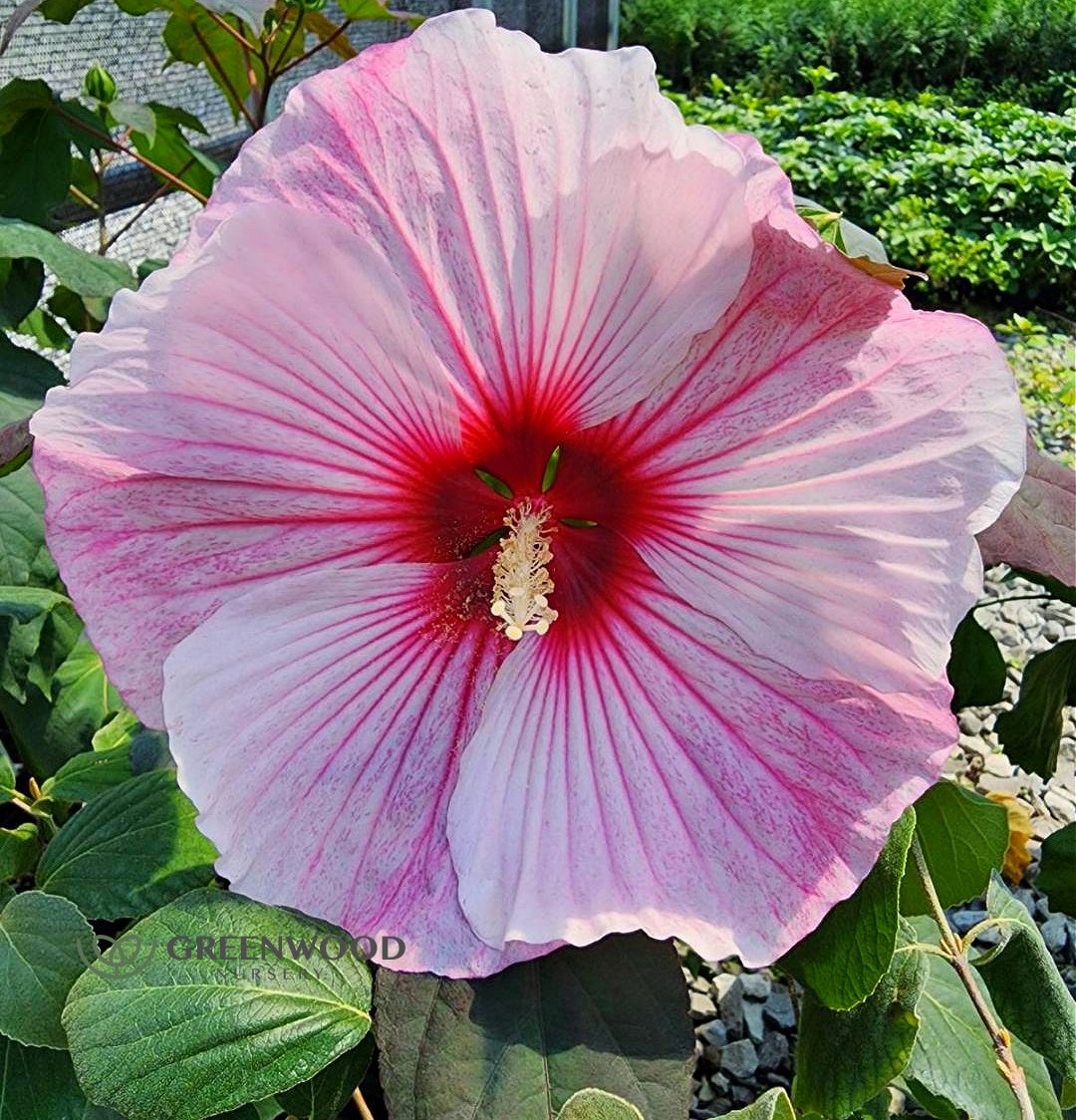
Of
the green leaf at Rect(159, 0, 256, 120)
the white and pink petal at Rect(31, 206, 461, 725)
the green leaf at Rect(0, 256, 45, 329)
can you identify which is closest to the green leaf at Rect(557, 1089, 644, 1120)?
the white and pink petal at Rect(31, 206, 461, 725)

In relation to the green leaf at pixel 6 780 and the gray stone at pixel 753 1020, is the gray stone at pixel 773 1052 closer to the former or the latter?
the gray stone at pixel 753 1020

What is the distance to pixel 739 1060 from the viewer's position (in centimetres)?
143

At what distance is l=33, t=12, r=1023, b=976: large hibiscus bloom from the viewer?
42 centimetres

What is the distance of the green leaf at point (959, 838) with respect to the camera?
67cm

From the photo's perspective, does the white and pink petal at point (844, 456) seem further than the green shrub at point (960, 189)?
No

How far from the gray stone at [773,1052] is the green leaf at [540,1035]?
1.00 metres

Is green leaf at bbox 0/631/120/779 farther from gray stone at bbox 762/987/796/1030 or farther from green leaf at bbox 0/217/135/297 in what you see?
gray stone at bbox 762/987/796/1030

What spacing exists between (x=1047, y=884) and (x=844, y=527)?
444 millimetres

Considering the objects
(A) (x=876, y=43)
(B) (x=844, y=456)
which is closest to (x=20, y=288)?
(B) (x=844, y=456)

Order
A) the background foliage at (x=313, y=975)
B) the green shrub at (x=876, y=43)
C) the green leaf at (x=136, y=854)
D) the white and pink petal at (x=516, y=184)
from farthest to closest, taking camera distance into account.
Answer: the green shrub at (x=876, y=43) → the green leaf at (x=136, y=854) → the background foliage at (x=313, y=975) → the white and pink petal at (x=516, y=184)

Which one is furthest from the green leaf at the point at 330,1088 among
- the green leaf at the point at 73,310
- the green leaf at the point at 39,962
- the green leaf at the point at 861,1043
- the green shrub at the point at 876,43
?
the green shrub at the point at 876,43

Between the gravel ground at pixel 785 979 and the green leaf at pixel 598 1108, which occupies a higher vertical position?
the green leaf at pixel 598 1108

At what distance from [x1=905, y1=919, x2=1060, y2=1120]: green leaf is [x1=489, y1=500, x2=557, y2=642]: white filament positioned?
0.96 feet

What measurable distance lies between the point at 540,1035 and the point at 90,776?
35cm
